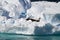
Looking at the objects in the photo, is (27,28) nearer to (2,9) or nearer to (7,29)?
(7,29)

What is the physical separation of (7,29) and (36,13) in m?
0.92

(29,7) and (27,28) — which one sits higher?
(29,7)

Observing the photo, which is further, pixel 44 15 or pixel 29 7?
pixel 29 7

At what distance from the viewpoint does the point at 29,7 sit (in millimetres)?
7582

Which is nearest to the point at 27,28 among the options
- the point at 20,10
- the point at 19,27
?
the point at 19,27

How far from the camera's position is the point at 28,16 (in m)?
7.16

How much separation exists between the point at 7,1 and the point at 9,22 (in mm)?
864

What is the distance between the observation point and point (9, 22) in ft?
23.1

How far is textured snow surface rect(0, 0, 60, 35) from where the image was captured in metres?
6.84

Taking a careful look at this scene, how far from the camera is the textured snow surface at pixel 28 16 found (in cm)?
684

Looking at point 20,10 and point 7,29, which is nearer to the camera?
point 7,29

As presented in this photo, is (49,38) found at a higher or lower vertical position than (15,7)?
lower

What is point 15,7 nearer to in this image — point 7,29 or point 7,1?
point 7,1

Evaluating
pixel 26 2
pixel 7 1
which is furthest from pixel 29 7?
pixel 7 1
